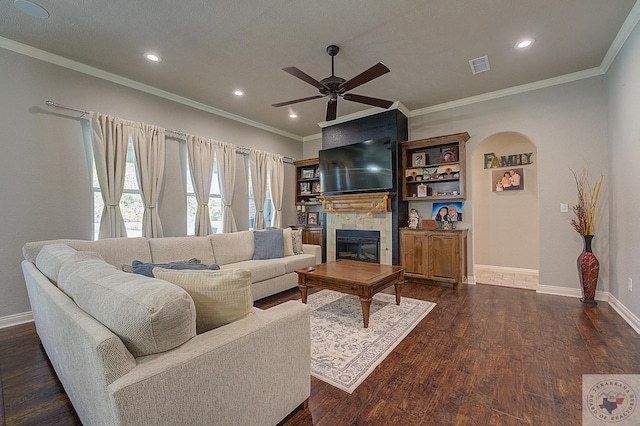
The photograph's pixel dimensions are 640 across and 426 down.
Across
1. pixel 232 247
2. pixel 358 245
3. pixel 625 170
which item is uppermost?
pixel 625 170

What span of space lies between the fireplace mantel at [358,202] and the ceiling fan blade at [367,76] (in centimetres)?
220

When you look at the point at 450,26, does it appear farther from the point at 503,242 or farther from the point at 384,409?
the point at 503,242

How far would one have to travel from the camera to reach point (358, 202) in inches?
200

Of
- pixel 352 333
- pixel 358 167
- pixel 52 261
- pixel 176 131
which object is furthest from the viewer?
pixel 358 167

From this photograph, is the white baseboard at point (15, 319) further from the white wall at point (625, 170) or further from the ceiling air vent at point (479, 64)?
the white wall at point (625, 170)

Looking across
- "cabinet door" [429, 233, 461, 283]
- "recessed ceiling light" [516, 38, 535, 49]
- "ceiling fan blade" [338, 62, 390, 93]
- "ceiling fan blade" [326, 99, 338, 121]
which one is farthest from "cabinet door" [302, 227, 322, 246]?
"recessed ceiling light" [516, 38, 535, 49]

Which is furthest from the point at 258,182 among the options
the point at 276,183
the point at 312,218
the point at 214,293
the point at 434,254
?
the point at 214,293

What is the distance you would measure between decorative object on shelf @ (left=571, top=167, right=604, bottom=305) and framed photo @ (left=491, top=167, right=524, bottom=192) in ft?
4.81

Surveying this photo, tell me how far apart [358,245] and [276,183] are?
219 cm

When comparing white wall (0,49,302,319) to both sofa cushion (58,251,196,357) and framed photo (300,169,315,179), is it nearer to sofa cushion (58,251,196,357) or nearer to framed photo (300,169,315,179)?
sofa cushion (58,251,196,357)

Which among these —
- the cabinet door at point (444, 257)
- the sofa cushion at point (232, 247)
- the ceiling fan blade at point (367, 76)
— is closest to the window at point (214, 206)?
the sofa cushion at point (232, 247)

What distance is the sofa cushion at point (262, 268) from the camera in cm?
351

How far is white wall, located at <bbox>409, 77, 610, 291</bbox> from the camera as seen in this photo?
141 inches

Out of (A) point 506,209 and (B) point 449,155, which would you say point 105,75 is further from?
(A) point 506,209
